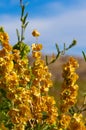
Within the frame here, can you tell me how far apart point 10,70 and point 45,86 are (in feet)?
1.21

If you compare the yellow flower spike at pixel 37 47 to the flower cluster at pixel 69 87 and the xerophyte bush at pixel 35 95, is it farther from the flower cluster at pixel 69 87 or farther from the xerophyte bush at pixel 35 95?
the flower cluster at pixel 69 87

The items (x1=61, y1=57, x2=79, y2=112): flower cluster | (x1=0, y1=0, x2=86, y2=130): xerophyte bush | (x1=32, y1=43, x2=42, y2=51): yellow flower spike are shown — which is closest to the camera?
(x1=0, y1=0, x2=86, y2=130): xerophyte bush

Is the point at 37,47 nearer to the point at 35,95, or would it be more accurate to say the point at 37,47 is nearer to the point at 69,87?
the point at 69,87

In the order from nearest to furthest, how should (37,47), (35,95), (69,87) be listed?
(35,95), (69,87), (37,47)

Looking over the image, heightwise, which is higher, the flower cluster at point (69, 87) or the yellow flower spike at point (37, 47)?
the yellow flower spike at point (37, 47)

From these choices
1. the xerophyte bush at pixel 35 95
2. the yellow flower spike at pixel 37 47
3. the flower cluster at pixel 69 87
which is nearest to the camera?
the xerophyte bush at pixel 35 95

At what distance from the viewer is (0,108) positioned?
3.71 meters

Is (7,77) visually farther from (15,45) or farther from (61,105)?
(15,45)

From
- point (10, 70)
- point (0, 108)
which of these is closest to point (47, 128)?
point (0, 108)

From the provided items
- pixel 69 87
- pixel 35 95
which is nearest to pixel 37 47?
pixel 69 87

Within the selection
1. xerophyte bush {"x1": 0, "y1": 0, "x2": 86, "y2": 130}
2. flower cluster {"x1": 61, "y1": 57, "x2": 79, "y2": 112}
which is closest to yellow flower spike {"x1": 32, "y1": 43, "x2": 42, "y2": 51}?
xerophyte bush {"x1": 0, "y1": 0, "x2": 86, "y2": 130}

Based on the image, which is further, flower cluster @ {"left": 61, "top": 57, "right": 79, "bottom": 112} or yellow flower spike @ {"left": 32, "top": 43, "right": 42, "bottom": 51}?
yellow flower spike @ {"left": 32, "top": 43, "right": 42, "bottom": 51}

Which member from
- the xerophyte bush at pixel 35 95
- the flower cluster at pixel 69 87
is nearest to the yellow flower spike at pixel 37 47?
the xerophyte bush at pixel 35 95

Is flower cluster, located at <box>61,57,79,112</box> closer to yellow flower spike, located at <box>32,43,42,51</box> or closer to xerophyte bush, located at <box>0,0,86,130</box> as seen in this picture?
xerophyte bush, located at <box>0,0,86,130</box>
